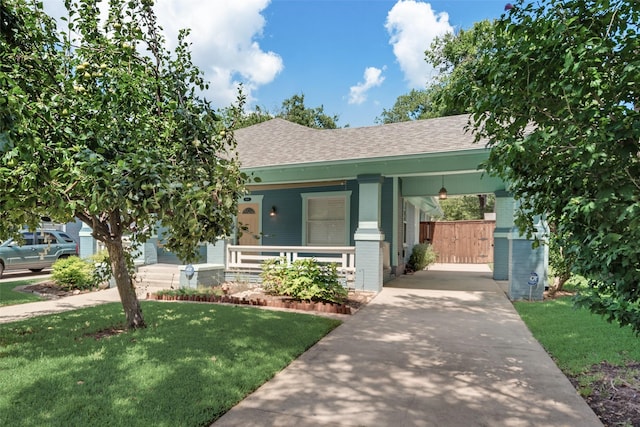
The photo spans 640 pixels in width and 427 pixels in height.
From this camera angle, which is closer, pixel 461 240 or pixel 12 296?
pixel 12 296

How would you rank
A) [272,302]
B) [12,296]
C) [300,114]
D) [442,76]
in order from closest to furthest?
[272,302] < [12,296] < [442,76] < [300,114]

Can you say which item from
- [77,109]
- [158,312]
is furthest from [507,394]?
[158,312]

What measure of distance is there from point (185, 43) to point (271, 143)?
7.82m

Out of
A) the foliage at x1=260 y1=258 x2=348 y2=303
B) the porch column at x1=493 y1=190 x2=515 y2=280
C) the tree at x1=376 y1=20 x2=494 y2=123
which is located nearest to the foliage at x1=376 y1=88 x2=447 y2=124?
the tree at x1=376 y1=20 x2=494 y2=123

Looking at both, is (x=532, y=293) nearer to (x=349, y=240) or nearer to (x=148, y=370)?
(x=349, y=240)

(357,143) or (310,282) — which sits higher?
(357,143)

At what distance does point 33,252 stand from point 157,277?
5828 mm

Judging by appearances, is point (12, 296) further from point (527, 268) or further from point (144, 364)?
point (527, 268)

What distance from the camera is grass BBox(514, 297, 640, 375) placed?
410 cm

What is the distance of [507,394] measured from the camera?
3.37 meters

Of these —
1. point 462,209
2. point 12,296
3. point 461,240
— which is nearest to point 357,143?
point 12,296

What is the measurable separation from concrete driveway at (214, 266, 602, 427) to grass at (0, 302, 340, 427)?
294 mm

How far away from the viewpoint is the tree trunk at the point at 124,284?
5.06m

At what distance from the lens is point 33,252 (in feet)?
41.9
